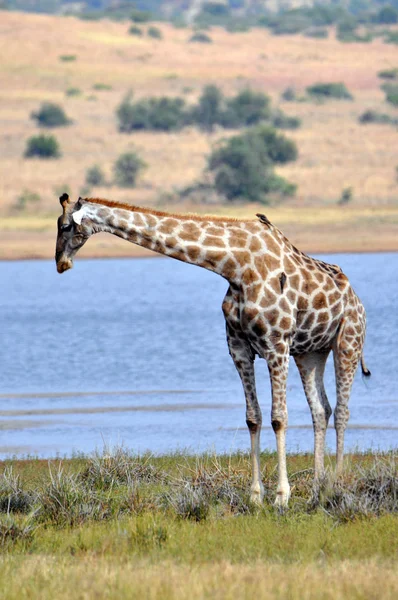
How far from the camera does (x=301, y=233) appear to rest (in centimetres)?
4219

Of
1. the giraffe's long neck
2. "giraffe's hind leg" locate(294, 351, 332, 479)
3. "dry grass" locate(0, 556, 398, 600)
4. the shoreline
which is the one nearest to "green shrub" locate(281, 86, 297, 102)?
the shoreline

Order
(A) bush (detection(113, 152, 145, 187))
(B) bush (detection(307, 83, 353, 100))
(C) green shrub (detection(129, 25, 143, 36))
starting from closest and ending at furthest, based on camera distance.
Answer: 1. (A) bush (detection(113, 152, 145, 187))
2. (B) bush (detection(307, 83, 353, 100))
3. (C) green shrub (detection(129, 25, 143, 36))

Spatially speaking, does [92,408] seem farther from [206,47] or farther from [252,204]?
[206,47]

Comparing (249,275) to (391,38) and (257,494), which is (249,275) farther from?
(391,38)

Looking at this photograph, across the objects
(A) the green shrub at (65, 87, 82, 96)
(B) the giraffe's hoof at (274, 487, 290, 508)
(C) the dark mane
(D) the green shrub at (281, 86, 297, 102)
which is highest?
(C) the dark mane

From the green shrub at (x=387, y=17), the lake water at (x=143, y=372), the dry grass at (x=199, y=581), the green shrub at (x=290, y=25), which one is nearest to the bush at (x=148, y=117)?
the lake water at (x=143, y=372)

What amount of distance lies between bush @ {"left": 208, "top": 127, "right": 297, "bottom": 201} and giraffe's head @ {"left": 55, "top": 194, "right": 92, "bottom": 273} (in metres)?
38.4

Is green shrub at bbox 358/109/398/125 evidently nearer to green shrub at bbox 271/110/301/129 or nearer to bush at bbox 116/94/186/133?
green shrub at bbox 271/110/301/129

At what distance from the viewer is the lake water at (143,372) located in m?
15.7

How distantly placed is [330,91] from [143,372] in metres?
61.0

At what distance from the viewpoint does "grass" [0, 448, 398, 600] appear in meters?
7.51

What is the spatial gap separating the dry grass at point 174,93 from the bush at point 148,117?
0.79 meters

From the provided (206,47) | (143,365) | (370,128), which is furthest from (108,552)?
(206,47)

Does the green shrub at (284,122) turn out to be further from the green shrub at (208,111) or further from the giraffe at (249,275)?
the giraffe at (249,275)
